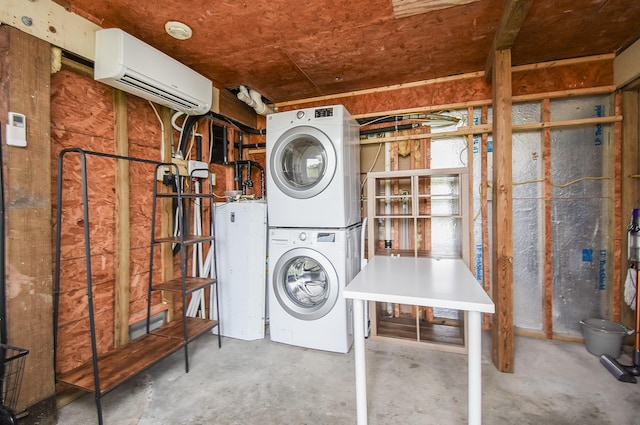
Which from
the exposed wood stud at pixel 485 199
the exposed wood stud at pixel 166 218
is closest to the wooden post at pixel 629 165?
the exposed wood stud at pixel 485 199

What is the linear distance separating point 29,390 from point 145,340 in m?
0.66

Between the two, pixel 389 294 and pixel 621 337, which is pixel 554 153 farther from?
pixel 389 294

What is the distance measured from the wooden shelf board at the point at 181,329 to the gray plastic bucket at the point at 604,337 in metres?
3.10

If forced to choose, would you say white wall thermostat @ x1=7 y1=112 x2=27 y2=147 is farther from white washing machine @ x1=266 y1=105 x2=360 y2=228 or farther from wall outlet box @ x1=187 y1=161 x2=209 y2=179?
white washing machine @ x1=266 y1=105 x2=360 y2=228

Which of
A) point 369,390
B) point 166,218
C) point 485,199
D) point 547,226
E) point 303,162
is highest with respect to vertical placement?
point 303,162

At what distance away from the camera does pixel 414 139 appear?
2.99 m

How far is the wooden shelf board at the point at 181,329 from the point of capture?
2.22 m

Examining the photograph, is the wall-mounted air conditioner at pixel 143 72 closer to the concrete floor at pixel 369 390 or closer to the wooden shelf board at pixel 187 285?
the wooden shelf board at pixel 187 285

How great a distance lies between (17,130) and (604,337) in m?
4.16

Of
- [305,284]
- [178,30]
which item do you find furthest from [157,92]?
[305,284]

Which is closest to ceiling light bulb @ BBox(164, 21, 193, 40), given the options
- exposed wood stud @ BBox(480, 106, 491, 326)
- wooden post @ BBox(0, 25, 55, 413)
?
wooden post @ BBox(0, 25, 55, 413)

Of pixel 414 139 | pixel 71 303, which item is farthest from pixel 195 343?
pixel 414 139

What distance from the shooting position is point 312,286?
274 centimetres

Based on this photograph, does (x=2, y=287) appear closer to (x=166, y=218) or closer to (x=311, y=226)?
(x=166, y=218)
